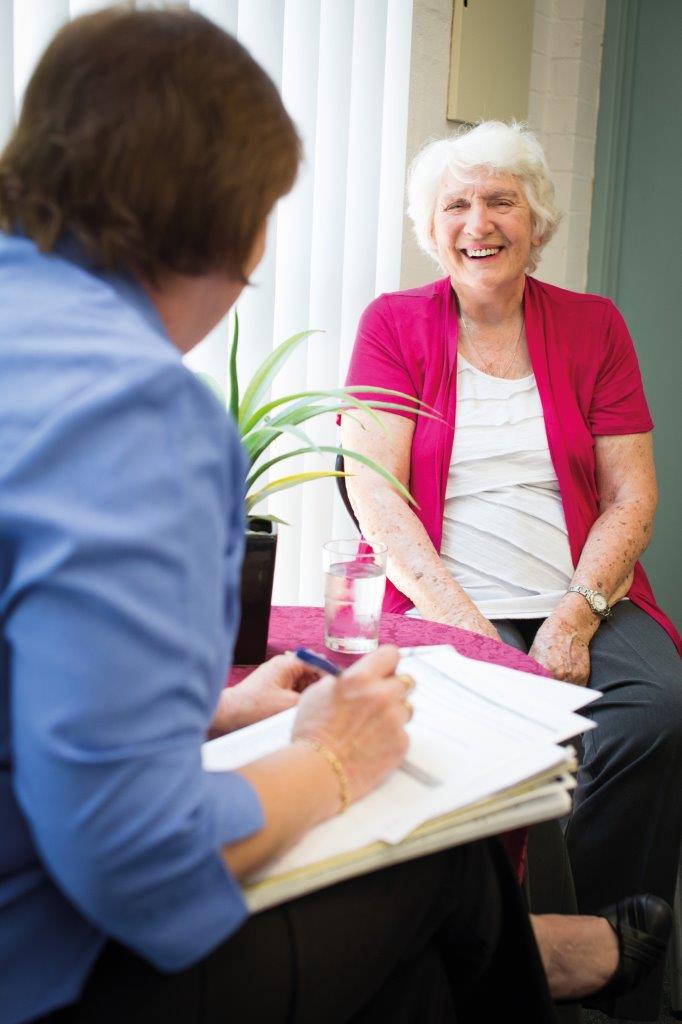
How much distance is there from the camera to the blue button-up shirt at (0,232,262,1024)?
0.56 meters

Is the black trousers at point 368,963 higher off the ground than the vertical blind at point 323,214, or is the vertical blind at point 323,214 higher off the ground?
the vertical blind at point 323,214

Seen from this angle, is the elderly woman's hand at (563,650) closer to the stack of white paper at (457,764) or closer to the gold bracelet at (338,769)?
the stack of white paper at (457,764)

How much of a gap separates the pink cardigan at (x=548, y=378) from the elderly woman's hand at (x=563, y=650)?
0.20 meters

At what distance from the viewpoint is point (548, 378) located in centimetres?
199

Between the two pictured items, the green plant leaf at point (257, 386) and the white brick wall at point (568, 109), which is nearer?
the green plant leaf at point (257, 386)

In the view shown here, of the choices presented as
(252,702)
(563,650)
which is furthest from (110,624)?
(563,650)

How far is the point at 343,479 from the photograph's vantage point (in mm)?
1982

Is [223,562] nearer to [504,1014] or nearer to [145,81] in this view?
[145,81]

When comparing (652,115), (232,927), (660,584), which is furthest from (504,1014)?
(652,115)

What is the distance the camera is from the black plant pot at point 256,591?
47.4 inches

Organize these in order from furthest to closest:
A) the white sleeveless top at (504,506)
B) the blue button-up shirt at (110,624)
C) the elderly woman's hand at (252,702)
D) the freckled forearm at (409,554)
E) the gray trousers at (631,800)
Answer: the white sleeveless top at (504,506), the freckled forearm at (409,554), the gray trousers at (631,800), the elderly woman's hand at (252,702), the blue button-up shirt at (110,624)

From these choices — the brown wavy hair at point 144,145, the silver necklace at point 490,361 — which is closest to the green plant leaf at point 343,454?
the brown wavy hair at point 144,145

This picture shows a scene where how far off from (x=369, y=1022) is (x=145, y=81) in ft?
2.52

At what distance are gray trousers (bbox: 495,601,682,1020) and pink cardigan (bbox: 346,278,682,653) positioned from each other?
11.5 inches
